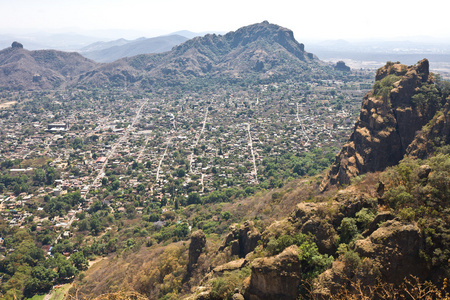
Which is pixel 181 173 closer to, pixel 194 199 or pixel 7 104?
pixel 194 199

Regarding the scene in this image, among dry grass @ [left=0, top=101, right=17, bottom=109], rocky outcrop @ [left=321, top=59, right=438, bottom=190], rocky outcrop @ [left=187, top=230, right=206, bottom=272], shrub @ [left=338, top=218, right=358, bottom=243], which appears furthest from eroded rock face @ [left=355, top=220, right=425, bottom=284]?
dry grass @ [left=0, top=101, right=17, bottom=109]

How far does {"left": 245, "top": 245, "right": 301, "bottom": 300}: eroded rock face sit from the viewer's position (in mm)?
12984

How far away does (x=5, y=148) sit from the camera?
8869 cm

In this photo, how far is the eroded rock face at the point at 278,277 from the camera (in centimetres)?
1298

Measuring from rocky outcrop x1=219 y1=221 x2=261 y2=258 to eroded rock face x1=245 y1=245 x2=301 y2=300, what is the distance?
33.5 ft

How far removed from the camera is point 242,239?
25.2 m

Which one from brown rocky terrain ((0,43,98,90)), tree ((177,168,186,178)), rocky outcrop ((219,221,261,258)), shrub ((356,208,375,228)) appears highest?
brown rocky terrain ((0,43,98,90))

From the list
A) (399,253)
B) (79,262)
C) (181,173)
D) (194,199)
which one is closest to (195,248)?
(399,253)

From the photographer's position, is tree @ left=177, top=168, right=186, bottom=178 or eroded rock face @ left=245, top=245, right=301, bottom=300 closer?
eroded rock face @ left=245, top=245, right=301, bottom=300

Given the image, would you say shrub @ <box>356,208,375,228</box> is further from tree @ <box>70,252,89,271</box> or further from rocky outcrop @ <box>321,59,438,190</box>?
tree @ <box>70,252,89,271</box>

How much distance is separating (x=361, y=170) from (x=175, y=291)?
22.2 m

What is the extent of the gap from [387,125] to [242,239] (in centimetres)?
1904

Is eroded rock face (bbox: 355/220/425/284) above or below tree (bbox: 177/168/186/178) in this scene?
above

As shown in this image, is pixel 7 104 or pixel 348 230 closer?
pixel 348 230
